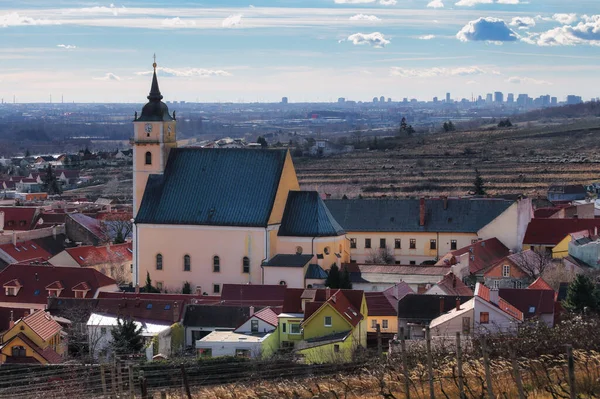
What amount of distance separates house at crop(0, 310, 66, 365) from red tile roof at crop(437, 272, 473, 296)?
1720 cm

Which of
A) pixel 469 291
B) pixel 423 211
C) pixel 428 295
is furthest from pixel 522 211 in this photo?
pixel 428 295

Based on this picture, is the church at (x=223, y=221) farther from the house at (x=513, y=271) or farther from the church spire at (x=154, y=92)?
the house at (x=513, y=271)

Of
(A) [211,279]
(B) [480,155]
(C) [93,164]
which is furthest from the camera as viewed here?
(C) [93,164]

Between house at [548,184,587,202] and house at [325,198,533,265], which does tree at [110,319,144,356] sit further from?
house at [548,184,587,202]

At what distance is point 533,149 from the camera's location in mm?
148125

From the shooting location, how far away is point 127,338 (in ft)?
145

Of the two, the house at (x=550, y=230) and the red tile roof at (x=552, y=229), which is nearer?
the house at (x=550, y=230)

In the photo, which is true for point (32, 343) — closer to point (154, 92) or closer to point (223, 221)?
point (223, 221)

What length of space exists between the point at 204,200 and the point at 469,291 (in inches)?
599

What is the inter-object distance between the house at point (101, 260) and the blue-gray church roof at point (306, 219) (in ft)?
37.7

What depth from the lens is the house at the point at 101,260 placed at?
66.6m

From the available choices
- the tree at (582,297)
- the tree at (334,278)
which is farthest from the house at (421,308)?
the tree at (334,278)

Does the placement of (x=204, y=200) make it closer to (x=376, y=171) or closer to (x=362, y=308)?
(x=362, y=308)

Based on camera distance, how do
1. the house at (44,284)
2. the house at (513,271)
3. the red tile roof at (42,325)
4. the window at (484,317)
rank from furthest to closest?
1. the house at (513,271)
2. the house at (44,284)
3. the red tile roof at (42,325)
4. the window at (484,317)
